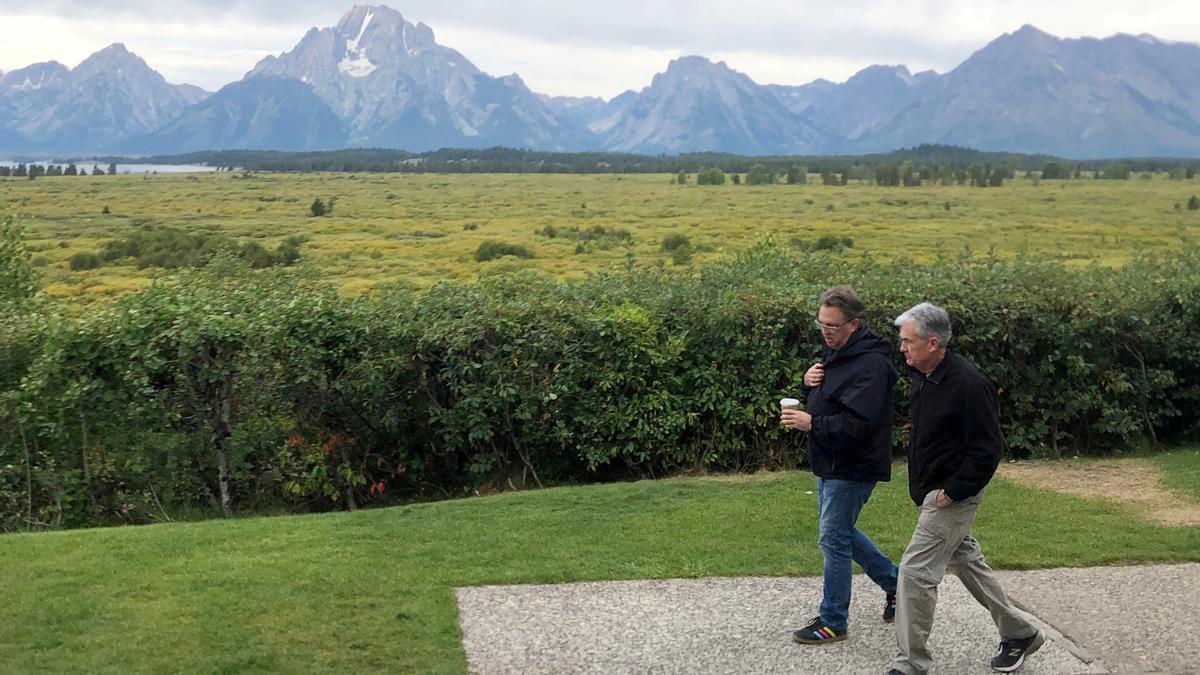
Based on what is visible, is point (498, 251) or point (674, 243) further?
point (498, 251)

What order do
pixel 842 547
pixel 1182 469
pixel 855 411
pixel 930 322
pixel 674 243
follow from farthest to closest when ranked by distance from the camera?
pixel 674 243 → pixel 1182 469 → pixel 842 547 → pixel 855 411 → pixel 930 322

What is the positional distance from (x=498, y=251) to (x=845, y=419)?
5482cm

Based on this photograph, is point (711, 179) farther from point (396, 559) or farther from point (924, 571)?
point (924, 571)

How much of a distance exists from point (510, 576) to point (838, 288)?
2.99 meters

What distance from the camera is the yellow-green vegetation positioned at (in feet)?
177

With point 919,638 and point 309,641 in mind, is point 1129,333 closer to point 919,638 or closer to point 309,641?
point 919,638

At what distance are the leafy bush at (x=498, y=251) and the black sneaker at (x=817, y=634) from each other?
51458 millimetres

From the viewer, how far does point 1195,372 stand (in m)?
11.5

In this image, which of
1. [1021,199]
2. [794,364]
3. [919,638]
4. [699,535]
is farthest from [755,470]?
[1021,199]

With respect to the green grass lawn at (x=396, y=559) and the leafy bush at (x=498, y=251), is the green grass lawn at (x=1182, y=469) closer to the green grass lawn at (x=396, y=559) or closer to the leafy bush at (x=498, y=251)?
the green grass lawn at (x=396, y=559)

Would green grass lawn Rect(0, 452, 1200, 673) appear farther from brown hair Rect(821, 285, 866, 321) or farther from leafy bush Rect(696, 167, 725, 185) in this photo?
leafy bush Rect(696, 167, 725, 185)

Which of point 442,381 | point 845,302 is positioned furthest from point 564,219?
point 845,302

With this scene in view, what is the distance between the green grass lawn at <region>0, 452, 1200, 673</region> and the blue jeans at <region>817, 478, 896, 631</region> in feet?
3.69

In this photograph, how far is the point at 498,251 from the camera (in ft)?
194
